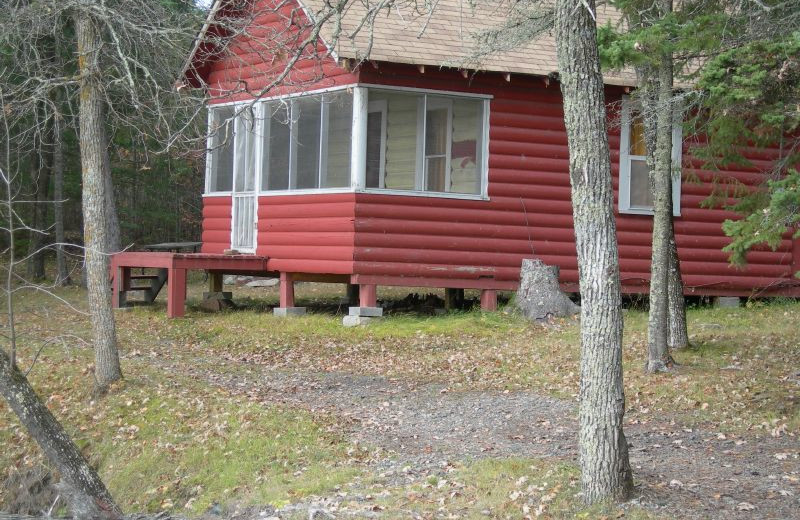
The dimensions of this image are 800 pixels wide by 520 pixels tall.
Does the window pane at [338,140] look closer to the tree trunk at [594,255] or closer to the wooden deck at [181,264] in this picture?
the wooden deck at [181,264]

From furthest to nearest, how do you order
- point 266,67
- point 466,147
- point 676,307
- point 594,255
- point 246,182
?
point 246,182, point 266,67, point 466,147, point 676,307, point 594,255

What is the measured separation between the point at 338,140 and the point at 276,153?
1696mm

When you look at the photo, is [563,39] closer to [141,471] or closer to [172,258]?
[141,471]

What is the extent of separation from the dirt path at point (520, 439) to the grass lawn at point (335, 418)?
1.01 feet

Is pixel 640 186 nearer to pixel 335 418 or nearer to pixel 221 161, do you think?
pixel 221 161

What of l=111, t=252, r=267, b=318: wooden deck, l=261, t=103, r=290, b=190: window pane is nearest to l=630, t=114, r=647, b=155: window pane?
l=261, t=103, r=290, b=190: window pane

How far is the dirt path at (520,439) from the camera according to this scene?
6.64 metres

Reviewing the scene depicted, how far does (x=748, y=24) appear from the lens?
938 centimetres

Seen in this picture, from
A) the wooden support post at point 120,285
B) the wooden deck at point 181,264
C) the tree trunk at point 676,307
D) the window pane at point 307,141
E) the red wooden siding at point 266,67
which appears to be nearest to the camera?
the tree trunk at point 676,307

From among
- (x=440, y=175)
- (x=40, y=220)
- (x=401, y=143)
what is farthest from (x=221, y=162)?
(x=40, y=220)

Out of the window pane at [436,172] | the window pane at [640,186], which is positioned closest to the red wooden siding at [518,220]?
the window pane at [640,186]

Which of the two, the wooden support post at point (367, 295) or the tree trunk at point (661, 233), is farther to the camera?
the wooden support post at point (367, 295)

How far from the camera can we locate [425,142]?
15.2 metres

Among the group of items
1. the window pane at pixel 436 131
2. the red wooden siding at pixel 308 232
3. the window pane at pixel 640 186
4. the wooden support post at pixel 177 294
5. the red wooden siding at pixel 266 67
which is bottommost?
the wooden support post at pixel 177 294
